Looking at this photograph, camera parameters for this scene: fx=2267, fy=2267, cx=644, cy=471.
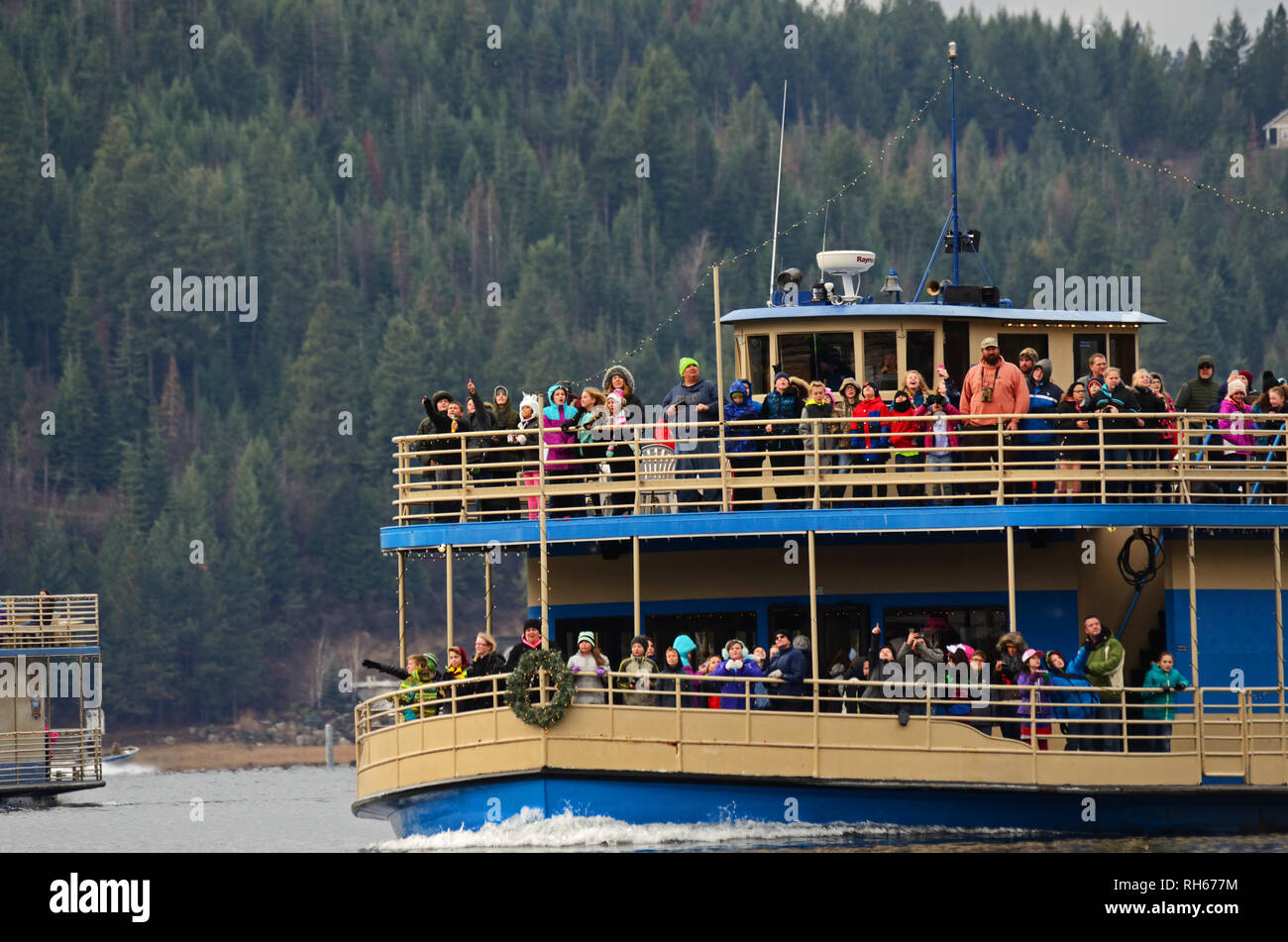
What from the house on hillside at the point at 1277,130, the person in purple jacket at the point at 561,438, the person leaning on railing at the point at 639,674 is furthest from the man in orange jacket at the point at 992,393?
the house on hillside at the point at 1277,130

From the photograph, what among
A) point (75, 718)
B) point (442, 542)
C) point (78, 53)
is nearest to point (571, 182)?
point (78, 53)

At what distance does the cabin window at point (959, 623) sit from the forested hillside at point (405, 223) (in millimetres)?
74787

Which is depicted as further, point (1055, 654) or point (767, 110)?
point (767, 110)

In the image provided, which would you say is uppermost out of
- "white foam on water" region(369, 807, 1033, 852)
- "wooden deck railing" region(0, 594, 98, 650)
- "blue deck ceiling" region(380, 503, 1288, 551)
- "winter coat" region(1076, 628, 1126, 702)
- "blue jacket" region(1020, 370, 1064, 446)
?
"blue jacket" region(1020, 370, 1064, 446)

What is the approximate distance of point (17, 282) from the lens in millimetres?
125875

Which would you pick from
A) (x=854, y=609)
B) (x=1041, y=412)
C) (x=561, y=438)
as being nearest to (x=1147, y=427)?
(x=1041, y=412)

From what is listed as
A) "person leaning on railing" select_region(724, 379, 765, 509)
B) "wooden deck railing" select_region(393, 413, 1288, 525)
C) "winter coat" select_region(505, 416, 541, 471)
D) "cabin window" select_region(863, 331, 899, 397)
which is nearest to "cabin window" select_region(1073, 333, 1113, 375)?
"cabin window" select_region(863, 331, 899, 397)

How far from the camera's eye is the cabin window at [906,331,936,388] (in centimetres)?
2744

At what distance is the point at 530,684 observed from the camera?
2259 centimetres

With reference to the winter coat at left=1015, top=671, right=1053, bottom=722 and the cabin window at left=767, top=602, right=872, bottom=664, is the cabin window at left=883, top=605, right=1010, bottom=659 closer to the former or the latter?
the cabin window at left=767, top=602, right=872, bottom=664

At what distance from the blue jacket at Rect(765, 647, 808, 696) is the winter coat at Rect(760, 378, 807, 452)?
2.37m

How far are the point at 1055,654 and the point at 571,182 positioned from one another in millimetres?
115941

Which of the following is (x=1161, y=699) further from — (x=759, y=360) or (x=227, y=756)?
(x=227, y=756)
